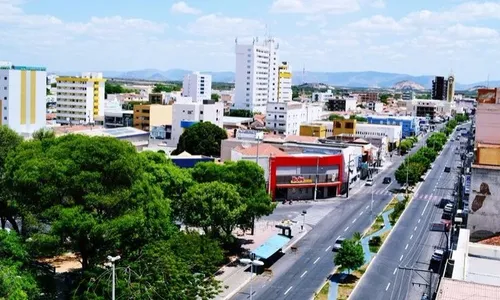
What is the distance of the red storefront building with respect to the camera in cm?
6381

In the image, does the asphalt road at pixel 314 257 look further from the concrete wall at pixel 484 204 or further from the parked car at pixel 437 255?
the concrete wall at pixel 484 204

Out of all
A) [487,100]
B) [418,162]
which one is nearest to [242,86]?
[418,162]

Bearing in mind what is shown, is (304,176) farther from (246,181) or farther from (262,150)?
(246,181)

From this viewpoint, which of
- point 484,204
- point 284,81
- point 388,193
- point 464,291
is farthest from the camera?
point 284,81

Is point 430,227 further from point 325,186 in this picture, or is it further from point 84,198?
point 84,198

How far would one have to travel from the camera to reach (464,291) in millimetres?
17297

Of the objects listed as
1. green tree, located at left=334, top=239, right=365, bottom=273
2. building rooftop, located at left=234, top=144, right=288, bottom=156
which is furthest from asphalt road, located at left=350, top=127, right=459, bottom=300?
building rooftop, located at left=234, top=144, right=288, bottom=156

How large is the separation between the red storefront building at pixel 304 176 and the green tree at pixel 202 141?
17629 mm

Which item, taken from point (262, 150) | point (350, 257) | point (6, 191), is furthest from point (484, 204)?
point (262, 150)

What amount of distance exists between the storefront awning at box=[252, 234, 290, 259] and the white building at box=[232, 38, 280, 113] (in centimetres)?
10948

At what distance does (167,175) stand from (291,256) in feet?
36.4

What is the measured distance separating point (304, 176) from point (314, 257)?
71.9 feet

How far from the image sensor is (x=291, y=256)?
4406 centimetres

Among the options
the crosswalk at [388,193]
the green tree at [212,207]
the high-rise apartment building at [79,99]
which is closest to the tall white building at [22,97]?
the high-rise apartment building at [79,99]
